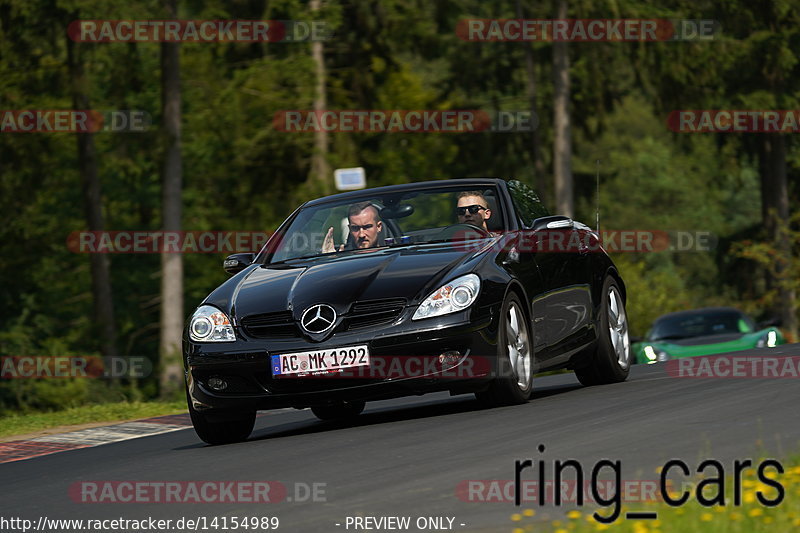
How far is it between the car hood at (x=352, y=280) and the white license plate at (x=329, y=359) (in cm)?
26

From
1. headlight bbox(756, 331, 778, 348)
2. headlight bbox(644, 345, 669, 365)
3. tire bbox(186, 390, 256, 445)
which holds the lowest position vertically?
headlight bbox(644, 345, 669, 365)

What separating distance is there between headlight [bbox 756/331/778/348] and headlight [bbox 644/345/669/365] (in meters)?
1.27

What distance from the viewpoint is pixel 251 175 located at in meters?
38.8

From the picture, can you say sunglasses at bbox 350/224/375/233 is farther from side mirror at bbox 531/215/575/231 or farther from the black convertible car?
side mirror at bbox 531/215/575/231

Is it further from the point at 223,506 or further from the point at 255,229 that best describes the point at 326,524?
the point at 255,229

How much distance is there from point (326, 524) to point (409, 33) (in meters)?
Answer: 36.1

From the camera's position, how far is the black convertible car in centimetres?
940

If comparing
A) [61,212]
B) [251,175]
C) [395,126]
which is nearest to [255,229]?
[251,175]

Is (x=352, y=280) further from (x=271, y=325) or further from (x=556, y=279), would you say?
(x=556, y=279)

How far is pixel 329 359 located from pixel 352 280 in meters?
0.59

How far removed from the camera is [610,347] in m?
12.0

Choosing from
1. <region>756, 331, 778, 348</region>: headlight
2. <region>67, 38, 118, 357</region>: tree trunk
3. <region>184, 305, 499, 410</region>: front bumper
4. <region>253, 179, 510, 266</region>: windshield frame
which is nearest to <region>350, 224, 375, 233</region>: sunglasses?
<region>253, 179, 510, 266</region>: windshield frame
